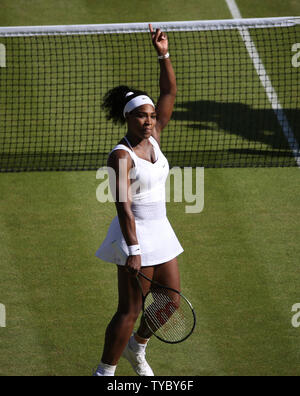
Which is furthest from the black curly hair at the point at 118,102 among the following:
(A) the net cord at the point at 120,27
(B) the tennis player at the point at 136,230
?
(A) the net cord at the point at 120,27

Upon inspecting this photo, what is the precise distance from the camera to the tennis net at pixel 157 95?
11.5m

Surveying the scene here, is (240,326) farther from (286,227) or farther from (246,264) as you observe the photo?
(286,227)

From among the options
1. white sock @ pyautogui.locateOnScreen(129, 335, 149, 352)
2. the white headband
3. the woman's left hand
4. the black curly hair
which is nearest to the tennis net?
the woman's left hand

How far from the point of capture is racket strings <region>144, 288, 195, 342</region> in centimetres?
645

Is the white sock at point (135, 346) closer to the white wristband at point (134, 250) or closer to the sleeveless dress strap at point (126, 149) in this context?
the white wristband at point (134, 250)

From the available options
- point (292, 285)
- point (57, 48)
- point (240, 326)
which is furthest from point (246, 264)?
point (57, 48)

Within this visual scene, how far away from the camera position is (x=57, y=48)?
15.3m

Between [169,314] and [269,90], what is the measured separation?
8538mm

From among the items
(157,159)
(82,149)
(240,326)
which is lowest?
(240,326)

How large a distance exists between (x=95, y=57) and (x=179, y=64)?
175cm

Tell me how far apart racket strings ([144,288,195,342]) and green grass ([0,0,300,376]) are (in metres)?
0.61

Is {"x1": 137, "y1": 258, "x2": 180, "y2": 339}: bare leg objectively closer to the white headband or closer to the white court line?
the white headband

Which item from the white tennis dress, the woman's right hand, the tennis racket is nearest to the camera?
the woman's right hand

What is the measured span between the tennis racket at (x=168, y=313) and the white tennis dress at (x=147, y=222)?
0.83ft
